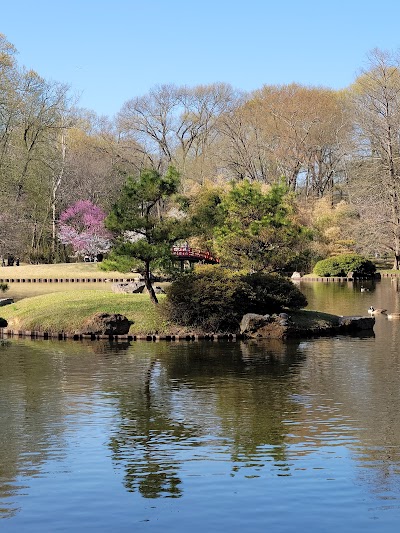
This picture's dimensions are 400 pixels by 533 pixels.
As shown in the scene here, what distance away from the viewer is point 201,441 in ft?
49.3

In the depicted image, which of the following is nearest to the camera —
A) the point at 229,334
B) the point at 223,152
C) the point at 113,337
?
the point at 229,334

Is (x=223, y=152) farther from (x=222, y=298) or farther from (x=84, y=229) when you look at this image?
(x=222, y=298)

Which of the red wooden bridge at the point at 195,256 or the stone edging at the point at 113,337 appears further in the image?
the red wooden bridge at the point at 195,256

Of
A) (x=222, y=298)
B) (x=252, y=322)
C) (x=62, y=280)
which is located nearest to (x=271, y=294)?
(x=252, y=322)

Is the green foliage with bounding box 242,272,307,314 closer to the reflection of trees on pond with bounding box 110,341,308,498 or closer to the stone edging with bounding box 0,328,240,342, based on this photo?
the stone edging with bounding box 0,328,240,342

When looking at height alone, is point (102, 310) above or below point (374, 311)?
above

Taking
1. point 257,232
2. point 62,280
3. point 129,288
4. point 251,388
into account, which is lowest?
point 251,388

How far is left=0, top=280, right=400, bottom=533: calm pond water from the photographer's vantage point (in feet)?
36.2

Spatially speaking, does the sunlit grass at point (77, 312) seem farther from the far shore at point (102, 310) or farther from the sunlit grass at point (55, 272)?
the sunlit grass at point (55, 272)

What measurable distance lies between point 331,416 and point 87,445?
194 inches

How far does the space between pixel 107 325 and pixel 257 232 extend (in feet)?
45.2

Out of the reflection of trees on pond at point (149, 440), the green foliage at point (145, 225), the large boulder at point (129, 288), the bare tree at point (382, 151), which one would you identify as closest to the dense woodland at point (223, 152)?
the bare tree at point (382, 151)

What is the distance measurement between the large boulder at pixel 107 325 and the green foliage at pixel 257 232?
42.3 feet

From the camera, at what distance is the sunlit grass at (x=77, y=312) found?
31.1 meters
